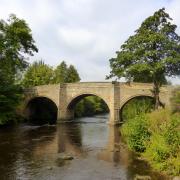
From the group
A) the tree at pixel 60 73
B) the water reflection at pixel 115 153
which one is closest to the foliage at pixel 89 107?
the tree at pixel 60 73

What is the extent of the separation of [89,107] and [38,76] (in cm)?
1483

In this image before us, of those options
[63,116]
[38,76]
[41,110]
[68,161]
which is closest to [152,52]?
[68,161]

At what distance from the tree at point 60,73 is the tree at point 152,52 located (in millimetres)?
33865

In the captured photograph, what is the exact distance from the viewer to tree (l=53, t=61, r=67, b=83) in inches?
2692

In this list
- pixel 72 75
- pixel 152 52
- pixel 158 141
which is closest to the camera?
pixel 158 141

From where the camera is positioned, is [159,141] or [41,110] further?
[41,110]

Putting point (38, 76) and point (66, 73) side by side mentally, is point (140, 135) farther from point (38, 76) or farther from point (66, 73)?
point (66, 73)

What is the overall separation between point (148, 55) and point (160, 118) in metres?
11.8

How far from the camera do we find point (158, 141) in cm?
1847

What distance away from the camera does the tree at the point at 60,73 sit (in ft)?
224

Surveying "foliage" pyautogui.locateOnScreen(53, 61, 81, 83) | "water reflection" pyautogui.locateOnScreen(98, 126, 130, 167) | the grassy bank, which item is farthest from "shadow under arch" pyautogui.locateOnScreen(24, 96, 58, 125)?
the grassy bank

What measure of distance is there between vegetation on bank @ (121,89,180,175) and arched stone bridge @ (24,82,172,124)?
18.5m

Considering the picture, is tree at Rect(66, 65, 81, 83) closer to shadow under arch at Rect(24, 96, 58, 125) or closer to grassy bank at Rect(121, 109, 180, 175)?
shadow under arch at Rect(24, 96, 58, 125)

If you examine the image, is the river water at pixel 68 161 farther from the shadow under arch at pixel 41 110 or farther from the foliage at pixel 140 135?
the shadow under arch at pixel 41 110
